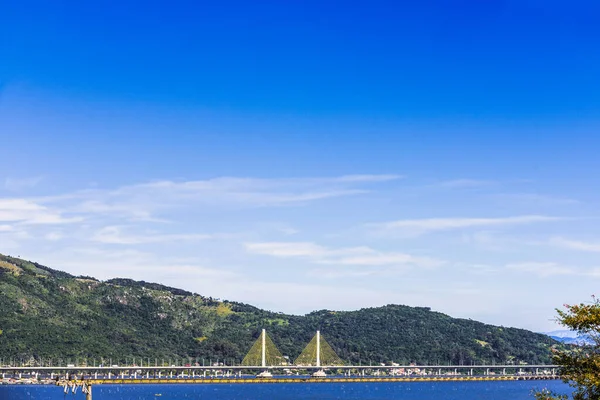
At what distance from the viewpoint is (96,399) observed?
15025cm

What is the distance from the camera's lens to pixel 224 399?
481ft

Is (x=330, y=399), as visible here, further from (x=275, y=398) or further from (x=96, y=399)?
(x=96, y=399)

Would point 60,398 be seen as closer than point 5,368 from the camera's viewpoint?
Yes

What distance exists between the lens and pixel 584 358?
104 feet

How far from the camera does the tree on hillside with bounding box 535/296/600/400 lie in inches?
1188

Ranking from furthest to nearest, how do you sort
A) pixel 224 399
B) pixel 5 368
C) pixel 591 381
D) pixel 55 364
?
1. pixel 55 364
2. pixel 5 368
3. pixel 224 399
4. pixel 591 381

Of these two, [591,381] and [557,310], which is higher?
[557,310]

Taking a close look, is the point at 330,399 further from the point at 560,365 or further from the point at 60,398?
the point at 560,365

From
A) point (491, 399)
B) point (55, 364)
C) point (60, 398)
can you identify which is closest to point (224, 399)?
point (60, 398)

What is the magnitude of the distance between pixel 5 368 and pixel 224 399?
52.6 m

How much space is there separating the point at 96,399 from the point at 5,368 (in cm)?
3338

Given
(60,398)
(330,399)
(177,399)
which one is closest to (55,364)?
(60,398)

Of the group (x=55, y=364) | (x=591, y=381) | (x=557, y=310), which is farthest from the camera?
(x=55, y=364)

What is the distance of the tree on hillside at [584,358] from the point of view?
30164mm
